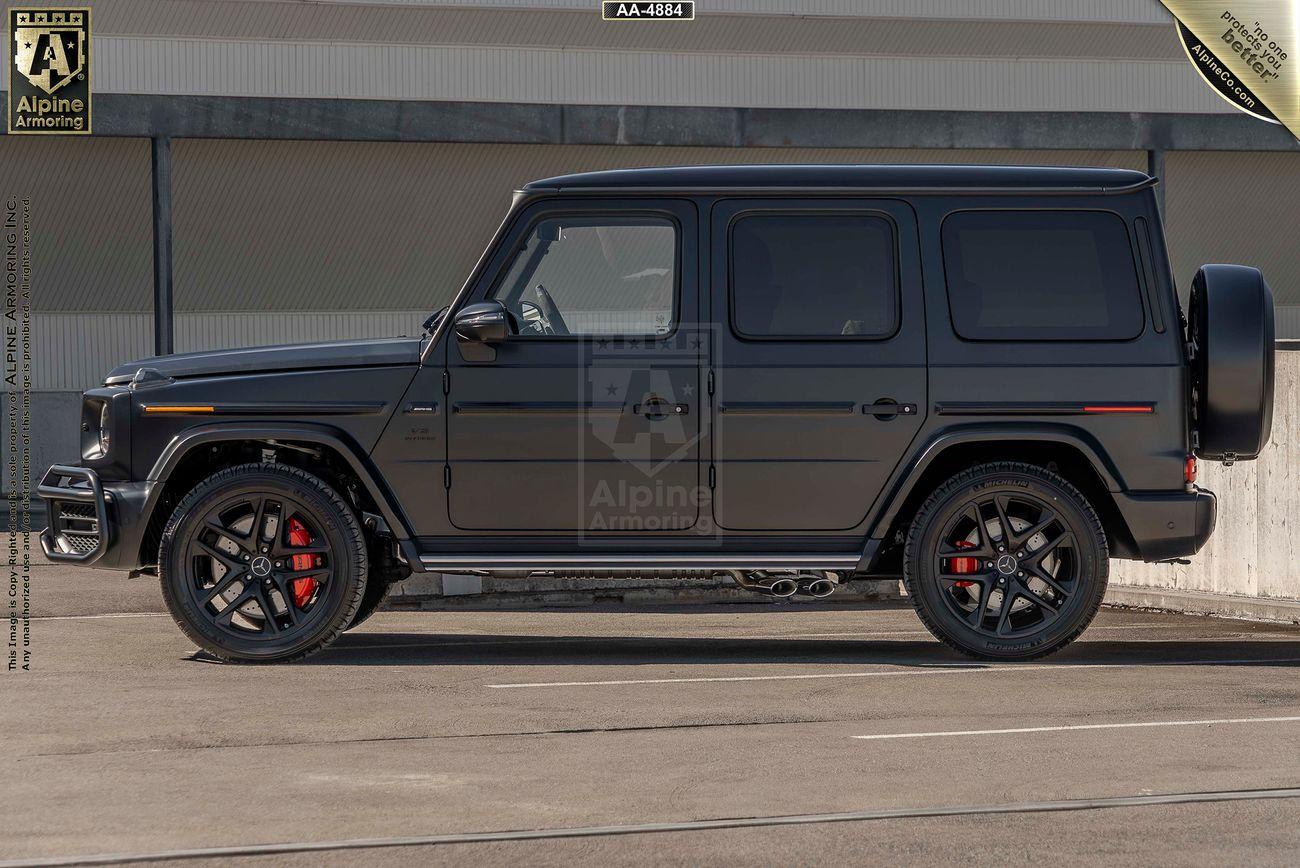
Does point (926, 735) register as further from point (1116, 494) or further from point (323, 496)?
point (323, 496)

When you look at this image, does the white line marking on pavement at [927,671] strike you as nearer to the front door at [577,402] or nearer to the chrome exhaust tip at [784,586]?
the chrome exhaust tip at [784,586]

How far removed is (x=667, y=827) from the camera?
523 centimetres

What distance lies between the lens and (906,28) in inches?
1127

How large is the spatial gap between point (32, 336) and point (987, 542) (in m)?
21.9

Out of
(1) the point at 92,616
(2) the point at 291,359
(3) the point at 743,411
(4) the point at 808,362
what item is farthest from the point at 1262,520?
(1) the point at 92,616

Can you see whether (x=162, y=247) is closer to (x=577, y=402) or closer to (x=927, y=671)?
(x=577, y=402)

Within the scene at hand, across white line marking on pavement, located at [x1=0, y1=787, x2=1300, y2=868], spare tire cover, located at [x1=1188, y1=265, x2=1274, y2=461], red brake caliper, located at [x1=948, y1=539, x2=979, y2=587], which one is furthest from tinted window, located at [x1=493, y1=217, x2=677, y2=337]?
white line marking on pavement, located at [x1=0, y1=787, x2=1300, y2=868]

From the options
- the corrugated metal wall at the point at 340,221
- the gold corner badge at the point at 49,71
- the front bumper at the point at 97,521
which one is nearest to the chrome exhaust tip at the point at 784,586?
the front bumper at the point at 97,521

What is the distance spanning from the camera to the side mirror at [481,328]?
839 cm

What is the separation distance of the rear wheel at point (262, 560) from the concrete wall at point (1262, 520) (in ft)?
17.6

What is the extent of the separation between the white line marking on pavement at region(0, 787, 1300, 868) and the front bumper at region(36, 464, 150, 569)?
12.6 ft

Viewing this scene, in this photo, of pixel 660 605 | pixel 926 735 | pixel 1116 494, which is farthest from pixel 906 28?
pixel 926 735

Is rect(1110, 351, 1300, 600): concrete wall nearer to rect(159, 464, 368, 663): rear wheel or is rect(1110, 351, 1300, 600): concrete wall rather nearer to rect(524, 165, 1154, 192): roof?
rect(524, 165, 1154, 192): roof

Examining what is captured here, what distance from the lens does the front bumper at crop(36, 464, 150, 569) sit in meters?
8.54
